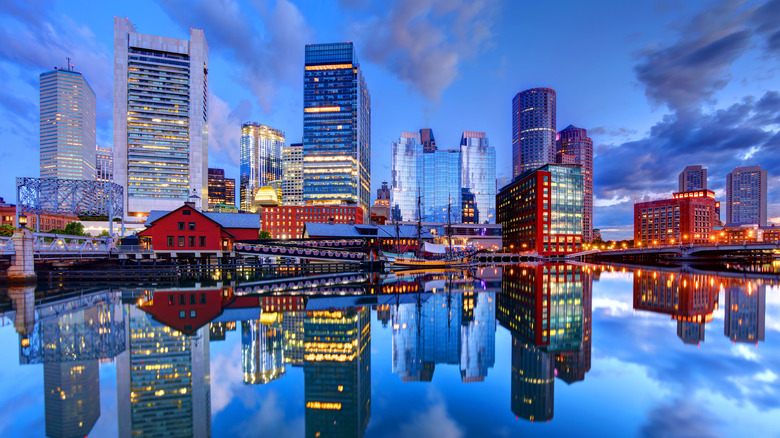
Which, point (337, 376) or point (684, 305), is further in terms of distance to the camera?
point (684, 305)

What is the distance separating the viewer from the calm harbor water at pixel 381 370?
8469 mm

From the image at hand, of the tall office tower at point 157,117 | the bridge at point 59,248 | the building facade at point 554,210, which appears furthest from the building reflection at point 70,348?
the building facade at point 554,210

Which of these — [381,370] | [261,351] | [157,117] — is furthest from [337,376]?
[157,117]

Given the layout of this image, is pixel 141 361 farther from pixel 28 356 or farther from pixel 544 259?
pixel 544 259

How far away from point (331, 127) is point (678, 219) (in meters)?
171

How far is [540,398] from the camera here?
9773 millimetres

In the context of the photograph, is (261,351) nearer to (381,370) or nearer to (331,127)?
(381,370)

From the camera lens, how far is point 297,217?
13125cm

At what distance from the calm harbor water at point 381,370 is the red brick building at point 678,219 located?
173036 millimetres

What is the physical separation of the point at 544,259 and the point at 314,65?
11982 centimetres

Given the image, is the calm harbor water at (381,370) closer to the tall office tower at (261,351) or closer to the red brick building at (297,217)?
the tall office tower at (261,351)

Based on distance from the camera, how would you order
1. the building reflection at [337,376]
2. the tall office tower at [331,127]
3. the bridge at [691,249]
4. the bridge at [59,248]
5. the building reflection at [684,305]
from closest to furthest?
1. the building reflection at [337,376]
2. the building reflection at [684,305]
3. the bridge at [59,248]
4. the bridge at [691,249]
5. the tall office tower at [331,127]

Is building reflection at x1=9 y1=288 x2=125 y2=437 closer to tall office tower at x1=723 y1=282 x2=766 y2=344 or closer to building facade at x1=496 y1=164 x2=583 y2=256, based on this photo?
tall office tower at x1=723 y1=282 x2=766 y2=344

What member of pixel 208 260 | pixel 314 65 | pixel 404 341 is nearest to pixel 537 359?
pixel 404 341
